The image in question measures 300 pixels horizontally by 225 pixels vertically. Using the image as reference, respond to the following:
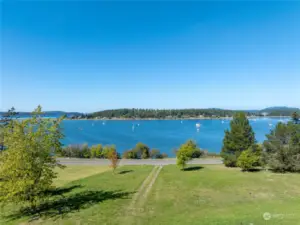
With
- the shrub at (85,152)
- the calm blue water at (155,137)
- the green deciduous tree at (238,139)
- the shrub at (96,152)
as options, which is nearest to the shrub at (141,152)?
the shrub at (96,152)

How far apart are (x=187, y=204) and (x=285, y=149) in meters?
19.9

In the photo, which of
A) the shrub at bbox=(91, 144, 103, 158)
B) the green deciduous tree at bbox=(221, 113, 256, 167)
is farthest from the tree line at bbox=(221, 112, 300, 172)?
the shrub at bbox=(91, 144, 103, 158)

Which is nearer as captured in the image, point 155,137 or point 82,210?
point 82,210

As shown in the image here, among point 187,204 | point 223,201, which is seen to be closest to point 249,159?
point 223,201

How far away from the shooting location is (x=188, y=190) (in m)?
19.8

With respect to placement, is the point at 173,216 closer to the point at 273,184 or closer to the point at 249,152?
the point at 273,184

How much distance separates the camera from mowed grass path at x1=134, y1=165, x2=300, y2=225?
11133 mm

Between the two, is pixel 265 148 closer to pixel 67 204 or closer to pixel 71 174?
pixel 67 204

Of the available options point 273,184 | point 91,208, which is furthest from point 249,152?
point 91,208

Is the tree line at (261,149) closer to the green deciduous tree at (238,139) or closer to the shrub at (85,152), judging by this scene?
the green deciduous tree at (238,139)

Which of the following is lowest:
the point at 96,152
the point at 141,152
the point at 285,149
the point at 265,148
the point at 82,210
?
the point at 141,152

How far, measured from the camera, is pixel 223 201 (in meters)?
16.1

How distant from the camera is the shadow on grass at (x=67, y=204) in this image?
13.5 meters

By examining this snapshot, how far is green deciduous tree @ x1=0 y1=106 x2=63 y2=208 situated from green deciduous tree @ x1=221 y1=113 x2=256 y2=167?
2723 centimetres
